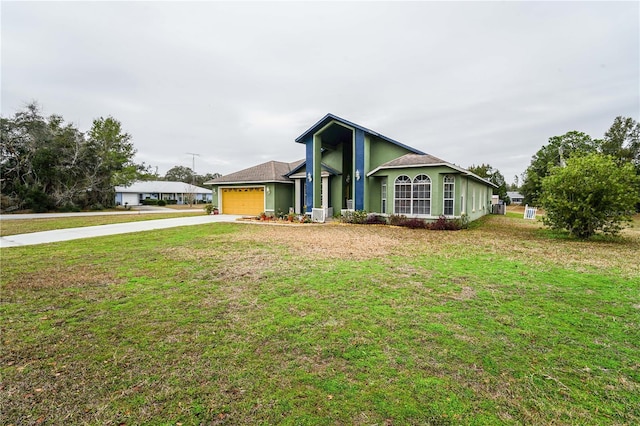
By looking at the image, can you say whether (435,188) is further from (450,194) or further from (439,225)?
(439,225)

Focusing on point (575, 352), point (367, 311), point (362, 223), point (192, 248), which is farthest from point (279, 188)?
point (575, 352)

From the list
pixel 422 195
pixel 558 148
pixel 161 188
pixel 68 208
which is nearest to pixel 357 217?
pixel 422 195

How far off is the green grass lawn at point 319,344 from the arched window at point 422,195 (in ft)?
28.9

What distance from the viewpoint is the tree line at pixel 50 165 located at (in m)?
26.0

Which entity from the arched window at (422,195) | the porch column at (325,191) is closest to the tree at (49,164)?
the porch column at (325,191)

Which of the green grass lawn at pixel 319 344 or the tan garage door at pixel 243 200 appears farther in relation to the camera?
the tan garage door at pixel 243 200

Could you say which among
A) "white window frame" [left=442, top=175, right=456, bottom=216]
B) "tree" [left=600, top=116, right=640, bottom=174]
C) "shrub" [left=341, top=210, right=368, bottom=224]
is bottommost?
"shrub" [left=341, top=210, right=368, bottom=224]

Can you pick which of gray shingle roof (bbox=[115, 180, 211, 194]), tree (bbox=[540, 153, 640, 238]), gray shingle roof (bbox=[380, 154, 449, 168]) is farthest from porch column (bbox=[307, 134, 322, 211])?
gray shingle roof (bbox=[115, 180, 211, 194])

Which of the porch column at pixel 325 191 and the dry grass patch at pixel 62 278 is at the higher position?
the porch column at pixel 325 191

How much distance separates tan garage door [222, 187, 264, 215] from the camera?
74.4ft

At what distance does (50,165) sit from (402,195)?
32.7 m

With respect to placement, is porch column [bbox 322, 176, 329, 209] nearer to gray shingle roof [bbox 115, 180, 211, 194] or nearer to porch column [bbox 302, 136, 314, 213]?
porch column [bbox 302, 136, 314, 213]

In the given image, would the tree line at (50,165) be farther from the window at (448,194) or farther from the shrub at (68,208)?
the window at (448,194)

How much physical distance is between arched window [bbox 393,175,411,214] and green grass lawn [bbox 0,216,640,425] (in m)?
9.33
